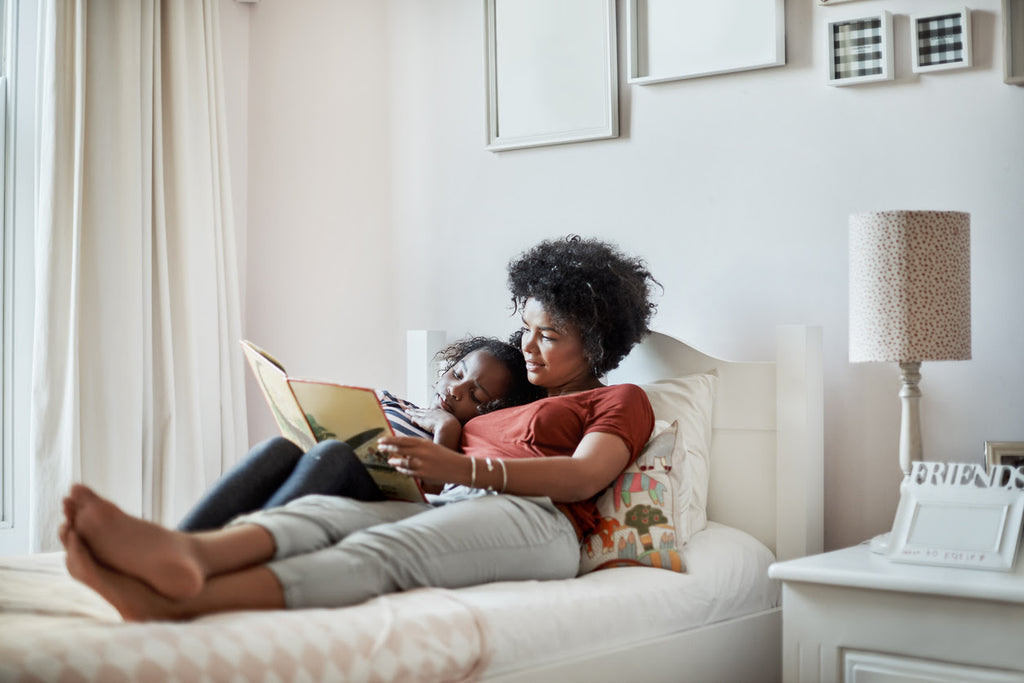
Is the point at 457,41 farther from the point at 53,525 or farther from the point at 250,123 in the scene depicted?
the point at 53,525

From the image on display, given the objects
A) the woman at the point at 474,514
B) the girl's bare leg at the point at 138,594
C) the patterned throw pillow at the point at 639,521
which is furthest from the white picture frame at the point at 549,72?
the girl's bare leg at the point at 138,594

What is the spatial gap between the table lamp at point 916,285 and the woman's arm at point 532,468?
1.74 feet

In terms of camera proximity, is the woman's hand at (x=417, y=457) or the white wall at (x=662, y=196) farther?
the white wall at (x=662, y=196)

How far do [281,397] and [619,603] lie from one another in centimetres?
68

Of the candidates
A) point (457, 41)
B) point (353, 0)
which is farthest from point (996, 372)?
point (353, 0)

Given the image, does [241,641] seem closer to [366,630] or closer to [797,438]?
[366,630]

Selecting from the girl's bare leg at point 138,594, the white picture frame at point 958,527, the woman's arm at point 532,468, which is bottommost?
the white picture frame at point 958,527

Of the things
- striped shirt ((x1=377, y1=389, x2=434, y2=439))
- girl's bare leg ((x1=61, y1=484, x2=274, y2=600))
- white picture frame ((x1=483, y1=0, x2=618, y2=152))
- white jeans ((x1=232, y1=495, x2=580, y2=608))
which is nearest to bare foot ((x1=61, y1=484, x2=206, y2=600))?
girl's bare leg ((x1=61, y1=484, x2=274, y2=600))

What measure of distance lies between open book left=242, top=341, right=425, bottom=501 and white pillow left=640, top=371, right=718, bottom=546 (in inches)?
24.8

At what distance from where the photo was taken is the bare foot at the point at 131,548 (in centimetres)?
119

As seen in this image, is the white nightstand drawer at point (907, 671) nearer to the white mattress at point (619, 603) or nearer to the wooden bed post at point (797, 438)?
the white mattress at point (619, 603)

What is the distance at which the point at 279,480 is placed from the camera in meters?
1.61

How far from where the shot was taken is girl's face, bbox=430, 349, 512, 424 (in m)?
2.22

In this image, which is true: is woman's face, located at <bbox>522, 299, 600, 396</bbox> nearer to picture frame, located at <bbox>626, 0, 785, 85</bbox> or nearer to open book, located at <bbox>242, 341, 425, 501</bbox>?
open book, located at <bbox>242, 341, 425, 501</bbox>
